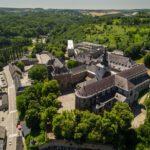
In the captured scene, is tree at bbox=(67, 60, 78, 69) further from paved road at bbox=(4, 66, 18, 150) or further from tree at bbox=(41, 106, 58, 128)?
tree at bbox=(41, 106, 58, 128)

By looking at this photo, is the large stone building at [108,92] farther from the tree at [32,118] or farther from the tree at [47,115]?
the tree at [32,118]

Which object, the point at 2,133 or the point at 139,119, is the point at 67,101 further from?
the point at 139,119

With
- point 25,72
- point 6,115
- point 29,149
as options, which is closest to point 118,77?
point 29,149

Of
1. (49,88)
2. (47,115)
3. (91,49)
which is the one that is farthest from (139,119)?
(91,49)

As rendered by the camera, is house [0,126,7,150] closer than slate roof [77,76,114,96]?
Yes

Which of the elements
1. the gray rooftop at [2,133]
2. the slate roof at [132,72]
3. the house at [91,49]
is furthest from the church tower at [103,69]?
the gray rooftop at [2,133]

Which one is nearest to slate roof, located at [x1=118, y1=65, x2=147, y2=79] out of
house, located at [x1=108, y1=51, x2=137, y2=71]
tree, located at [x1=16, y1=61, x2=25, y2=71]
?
house, located at [x1=108, y1=51, x2=137, y2=71]
